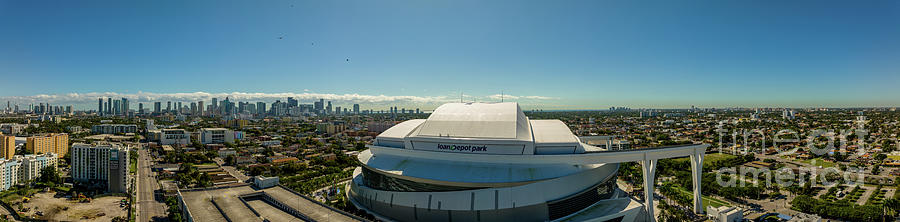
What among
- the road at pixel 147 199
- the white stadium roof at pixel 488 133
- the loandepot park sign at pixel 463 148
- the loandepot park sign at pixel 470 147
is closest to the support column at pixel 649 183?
the white stadium roof at pixel 488 133

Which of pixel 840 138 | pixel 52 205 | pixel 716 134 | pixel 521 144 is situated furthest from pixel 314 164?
pixel 840 138

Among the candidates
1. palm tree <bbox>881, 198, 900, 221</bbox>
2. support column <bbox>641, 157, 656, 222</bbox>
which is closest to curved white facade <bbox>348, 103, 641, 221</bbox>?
support column <bbox>641, 157, 656, 222</bbox>

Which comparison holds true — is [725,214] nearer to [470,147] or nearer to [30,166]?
[470,147]

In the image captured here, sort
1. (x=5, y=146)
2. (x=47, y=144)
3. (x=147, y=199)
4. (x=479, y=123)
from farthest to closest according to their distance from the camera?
1. (x=47, y=144)
2. (x=5, y=146)
3. (x=147, y=199)
4. (x=479, y=123)

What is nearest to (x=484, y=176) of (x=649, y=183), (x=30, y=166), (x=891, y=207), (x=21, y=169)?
(x=649, y=183)

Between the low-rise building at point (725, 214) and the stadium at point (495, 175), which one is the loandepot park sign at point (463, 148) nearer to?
the stadium at point (495, 175)

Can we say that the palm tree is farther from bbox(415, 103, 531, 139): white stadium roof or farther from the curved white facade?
bbox(415, 103, 531, 139): white stadium roof
